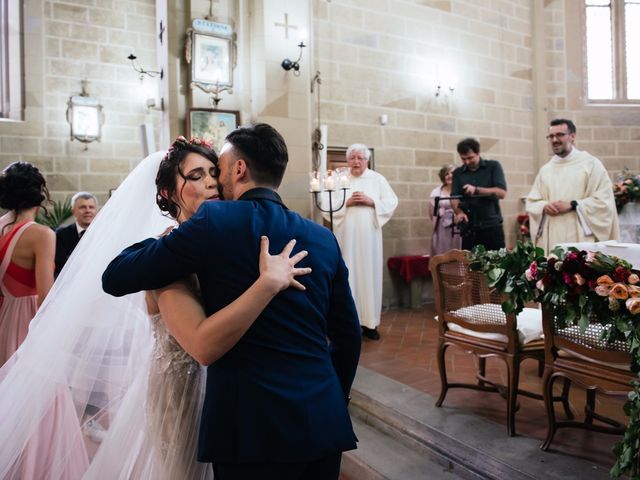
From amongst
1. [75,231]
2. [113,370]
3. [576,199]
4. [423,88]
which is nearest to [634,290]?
[113,370]

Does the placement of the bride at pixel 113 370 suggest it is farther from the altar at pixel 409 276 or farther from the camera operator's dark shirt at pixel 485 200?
the altar at pixel 409 276

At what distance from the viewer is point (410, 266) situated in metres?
6.20

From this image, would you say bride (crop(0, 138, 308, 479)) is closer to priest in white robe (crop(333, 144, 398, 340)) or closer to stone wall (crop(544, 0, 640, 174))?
priest in white robe (crop(333, 144, 398, 340))

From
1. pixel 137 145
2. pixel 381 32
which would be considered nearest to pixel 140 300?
pixel 381 32

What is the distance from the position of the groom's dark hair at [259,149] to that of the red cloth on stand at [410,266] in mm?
5112

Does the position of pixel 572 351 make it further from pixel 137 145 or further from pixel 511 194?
pixel 137 145

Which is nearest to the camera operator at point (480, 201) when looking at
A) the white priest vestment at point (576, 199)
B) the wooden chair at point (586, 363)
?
the white priest vestment at point (576, 199)

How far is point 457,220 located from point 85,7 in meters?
6.32

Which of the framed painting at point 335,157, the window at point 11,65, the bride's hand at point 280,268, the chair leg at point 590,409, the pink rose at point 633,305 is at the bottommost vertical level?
the chair leg at point 590,409

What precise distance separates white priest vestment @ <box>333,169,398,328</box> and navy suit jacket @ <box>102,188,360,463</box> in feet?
11.6

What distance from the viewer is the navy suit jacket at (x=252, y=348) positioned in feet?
3.56

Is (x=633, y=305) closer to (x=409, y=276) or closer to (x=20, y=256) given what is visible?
(x=20, y=256)

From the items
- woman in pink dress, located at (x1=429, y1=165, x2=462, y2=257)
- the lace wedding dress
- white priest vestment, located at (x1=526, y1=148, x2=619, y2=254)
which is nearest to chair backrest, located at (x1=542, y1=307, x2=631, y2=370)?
the lace wedding dress

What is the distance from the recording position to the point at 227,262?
1127 mm
